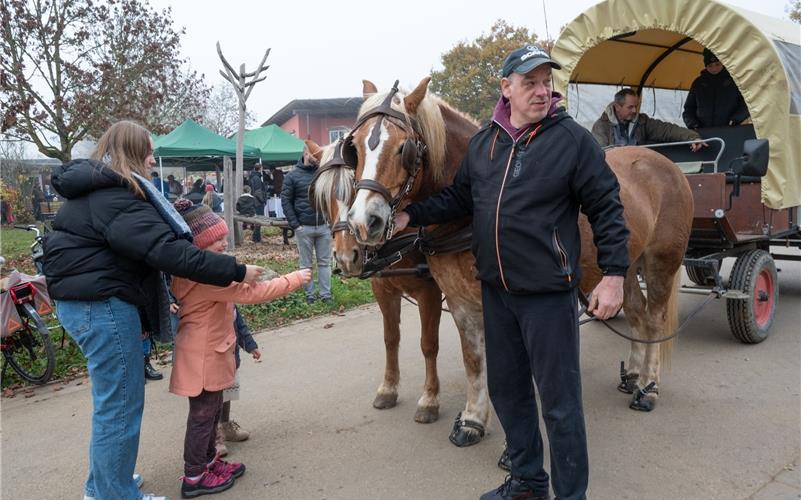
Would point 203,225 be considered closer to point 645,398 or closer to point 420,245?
point 420,245

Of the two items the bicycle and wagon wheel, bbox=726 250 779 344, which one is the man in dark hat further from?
the bicycle

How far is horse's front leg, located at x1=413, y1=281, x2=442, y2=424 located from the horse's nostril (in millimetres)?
1172

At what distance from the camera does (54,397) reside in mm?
4203

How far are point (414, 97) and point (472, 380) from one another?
5.69 feet

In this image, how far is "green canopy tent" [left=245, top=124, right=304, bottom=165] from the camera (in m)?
17.2

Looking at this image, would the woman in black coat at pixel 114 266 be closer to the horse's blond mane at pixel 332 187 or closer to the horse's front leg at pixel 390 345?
the horse's blond mane at pixel 332 187

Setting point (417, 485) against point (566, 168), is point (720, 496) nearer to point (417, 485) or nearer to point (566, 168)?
point (417, 485)

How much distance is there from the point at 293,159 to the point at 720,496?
53.8 ft

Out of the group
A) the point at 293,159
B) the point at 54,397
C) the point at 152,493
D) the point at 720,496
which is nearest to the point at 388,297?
the point at 152,493

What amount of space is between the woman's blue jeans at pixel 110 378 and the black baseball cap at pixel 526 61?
197 cm

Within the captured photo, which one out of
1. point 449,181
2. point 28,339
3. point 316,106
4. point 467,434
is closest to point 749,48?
point 449,181

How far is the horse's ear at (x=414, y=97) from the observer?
274 cm

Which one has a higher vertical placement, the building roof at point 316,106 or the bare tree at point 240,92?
the building roof at point 316,106

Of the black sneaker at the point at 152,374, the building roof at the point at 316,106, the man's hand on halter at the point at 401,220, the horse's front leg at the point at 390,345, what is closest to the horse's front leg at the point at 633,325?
the horse's front leg at the point at 390,345
